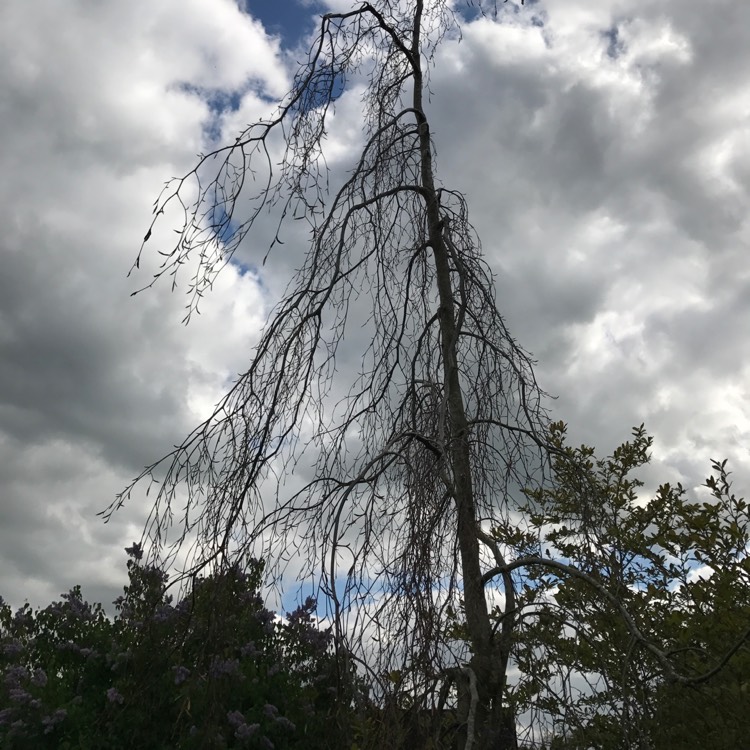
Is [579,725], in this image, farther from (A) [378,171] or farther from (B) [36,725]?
(B) [36,725]

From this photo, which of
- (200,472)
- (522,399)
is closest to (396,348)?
(522,399)

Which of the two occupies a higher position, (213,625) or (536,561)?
(536,561)

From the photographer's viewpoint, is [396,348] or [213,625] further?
[396,348]

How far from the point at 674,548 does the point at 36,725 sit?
13.5ft

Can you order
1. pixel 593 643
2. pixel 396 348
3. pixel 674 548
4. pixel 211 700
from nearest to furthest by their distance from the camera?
1. pixel 211 700
2. pixel 593 643
3. pixel 396 348
4. pixel 674 548

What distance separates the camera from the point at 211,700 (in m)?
2.36

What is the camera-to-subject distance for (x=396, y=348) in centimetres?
321

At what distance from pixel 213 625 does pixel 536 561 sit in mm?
1234

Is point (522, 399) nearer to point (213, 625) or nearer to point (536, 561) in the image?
point (536, 561)

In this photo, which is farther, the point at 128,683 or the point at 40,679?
the point at 40,679

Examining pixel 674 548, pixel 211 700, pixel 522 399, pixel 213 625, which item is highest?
pixel 522 399

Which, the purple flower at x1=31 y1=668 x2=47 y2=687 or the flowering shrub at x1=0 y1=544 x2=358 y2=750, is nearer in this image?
the flowering shrub at x1=0 y1=544 x2=358 y2=750

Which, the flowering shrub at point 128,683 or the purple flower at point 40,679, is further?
the purple flower at point 40,679

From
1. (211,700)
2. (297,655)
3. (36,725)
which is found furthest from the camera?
(297,655)
